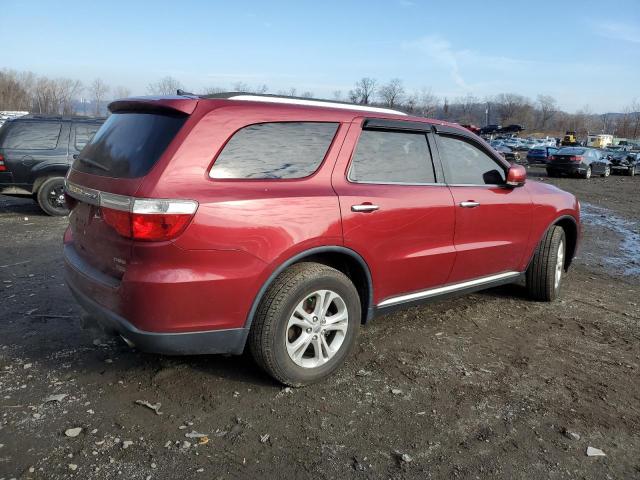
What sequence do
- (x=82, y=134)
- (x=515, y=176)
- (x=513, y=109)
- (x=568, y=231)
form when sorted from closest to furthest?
1. (x=515, y=176)
2. (x=568, y=231)
3. (x=82, y=134)
4. (x=513, y=109)

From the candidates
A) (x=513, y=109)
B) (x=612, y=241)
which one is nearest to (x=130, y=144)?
(x=612, y=241)

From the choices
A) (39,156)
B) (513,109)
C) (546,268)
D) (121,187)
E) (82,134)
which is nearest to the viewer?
(121,187)

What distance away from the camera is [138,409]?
9.55 feet

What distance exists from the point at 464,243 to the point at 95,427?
9.36 ft

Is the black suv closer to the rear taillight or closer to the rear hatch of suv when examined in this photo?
the rear hatch of suv

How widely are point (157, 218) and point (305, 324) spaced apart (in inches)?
43.7

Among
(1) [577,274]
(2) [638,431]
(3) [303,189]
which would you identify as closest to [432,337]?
(2) [638,431]

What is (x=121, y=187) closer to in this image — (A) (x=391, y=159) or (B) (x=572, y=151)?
(A) (x=391, y=159)

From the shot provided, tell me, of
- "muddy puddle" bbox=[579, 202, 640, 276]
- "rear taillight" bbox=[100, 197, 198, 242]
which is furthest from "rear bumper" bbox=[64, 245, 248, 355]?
"muddy puddle" bbox=[579, 202, 640, 276]

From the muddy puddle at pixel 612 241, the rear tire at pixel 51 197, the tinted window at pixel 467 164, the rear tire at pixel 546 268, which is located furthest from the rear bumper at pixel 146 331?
the rear tire at pixel 51 197

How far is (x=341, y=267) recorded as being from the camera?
344cm

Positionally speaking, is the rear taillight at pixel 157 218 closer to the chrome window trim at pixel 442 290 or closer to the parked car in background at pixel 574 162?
the chrome window trim at pixel 442 290

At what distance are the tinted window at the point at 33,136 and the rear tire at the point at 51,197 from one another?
2.07ft

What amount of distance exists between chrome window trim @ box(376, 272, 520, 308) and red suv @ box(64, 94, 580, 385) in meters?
0.02
